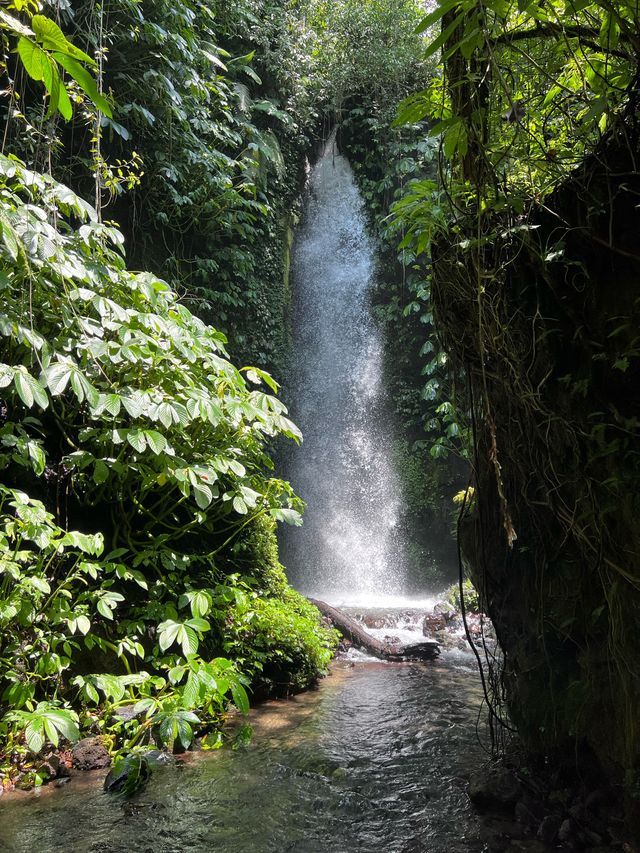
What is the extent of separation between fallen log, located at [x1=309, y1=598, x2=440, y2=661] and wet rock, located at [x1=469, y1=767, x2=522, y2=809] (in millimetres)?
2961

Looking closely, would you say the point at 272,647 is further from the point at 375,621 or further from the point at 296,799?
the point at 375,621

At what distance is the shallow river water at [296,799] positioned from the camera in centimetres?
220

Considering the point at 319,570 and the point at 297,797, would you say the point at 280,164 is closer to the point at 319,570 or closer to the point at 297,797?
the point at 319,570

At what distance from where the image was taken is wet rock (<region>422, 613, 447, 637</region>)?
6254 mm

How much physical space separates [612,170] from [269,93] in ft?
35.4

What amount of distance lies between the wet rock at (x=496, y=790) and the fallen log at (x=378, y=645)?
9.72 feet

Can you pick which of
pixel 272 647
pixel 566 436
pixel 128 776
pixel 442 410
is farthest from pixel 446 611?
pixel 566 436

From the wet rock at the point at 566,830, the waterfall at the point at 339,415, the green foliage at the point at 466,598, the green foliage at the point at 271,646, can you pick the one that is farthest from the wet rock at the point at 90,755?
the waterfall at the point at 339,415

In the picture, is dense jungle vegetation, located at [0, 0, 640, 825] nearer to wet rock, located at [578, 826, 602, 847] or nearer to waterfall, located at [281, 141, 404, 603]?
wet rock, located at [578, 826, 602, 847]

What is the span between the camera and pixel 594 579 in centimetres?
206

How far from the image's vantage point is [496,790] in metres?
2.28

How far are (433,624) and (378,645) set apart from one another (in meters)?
1.04

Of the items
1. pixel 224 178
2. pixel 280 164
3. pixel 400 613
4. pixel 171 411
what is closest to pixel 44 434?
pixel 171 411

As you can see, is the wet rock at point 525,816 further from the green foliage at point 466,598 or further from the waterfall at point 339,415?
the waterfall at point 339,415
